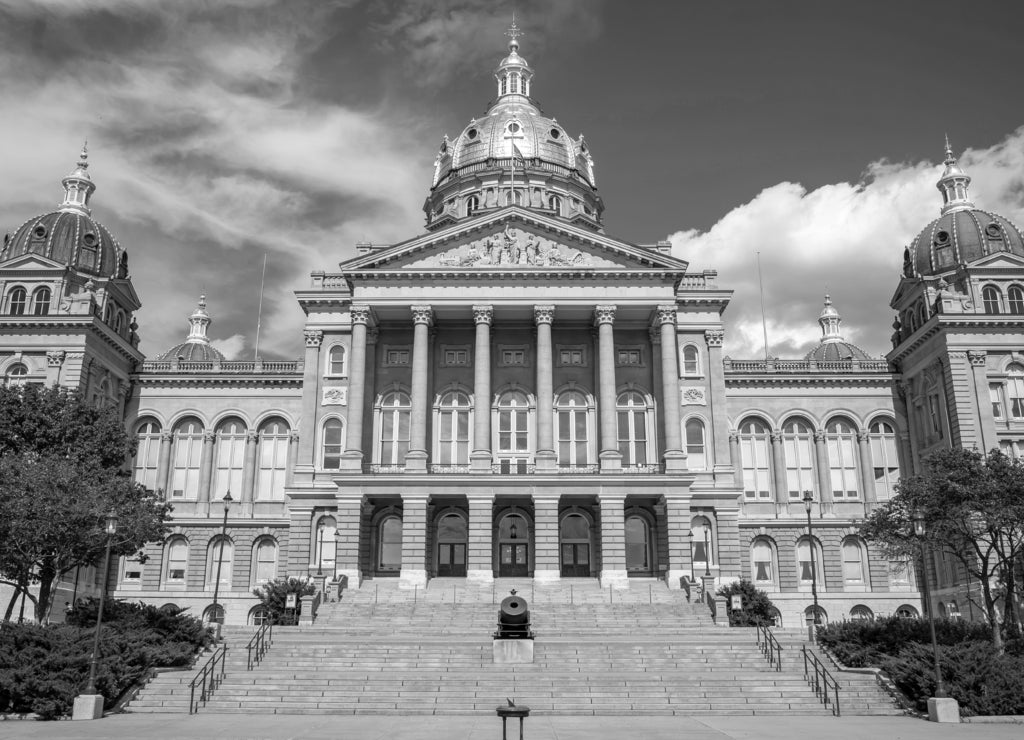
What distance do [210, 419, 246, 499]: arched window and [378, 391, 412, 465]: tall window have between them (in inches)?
485

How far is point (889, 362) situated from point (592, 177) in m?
32.2

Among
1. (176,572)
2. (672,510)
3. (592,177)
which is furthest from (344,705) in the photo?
(592,177)

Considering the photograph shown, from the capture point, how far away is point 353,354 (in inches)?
2067

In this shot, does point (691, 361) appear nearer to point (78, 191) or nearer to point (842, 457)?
point (842, 457)

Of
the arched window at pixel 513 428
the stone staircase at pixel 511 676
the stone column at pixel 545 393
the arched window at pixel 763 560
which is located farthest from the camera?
the arched window at pixel 763 560

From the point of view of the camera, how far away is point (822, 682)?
28922mm

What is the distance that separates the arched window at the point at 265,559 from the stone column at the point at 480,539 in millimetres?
17575

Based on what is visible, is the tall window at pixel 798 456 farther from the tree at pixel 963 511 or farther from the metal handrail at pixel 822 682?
the metal handrail at pixel 822 682

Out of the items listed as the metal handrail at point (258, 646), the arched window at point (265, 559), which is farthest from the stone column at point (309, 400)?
the metal handrail at point (258, 646)

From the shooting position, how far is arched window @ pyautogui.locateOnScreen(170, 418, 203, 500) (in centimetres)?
6138

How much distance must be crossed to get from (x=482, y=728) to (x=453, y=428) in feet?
107

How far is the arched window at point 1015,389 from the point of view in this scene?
52844mm

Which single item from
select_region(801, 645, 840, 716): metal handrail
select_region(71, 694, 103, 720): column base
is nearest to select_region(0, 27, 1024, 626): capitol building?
select_region(801, 645, 840, 716): metal handrail

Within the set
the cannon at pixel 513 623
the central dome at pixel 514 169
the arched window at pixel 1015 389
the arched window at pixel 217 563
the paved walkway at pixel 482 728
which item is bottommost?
the paved walkway at pixel 482 728
